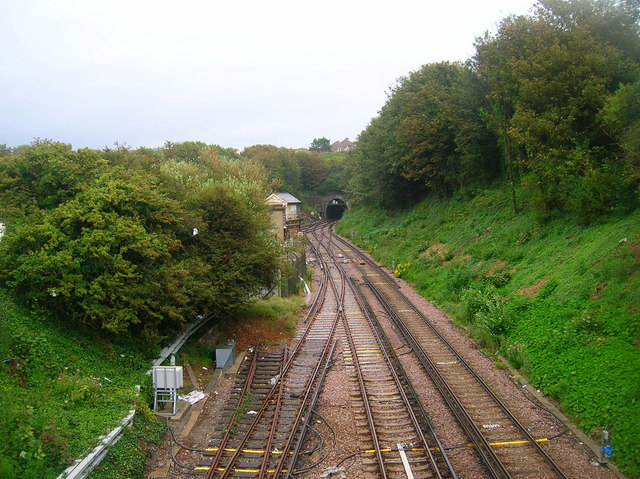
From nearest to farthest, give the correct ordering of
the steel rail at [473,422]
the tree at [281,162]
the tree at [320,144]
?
1. the steel rail at [473,422]
2. the tree at [281,162]
3. the tree at [320,144]

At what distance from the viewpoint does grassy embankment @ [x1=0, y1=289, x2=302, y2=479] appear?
7.08 m

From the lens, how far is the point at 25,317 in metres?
10.6

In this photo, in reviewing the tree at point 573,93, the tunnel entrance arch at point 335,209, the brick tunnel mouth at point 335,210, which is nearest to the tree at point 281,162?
the tunnel entrance arch at point 335,209

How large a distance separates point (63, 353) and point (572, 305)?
13519 mm

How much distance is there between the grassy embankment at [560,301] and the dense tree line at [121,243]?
28.2ft

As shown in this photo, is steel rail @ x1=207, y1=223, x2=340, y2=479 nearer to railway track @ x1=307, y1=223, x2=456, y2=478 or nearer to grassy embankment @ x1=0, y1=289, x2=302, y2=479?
railway track @ x1=307, y1=223, x2=456, y2=478

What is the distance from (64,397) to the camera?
9.01 meters

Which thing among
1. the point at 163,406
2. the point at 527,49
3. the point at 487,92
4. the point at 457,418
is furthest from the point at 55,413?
the point at 487,92

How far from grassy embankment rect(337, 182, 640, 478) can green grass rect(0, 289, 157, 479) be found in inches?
Result: 386

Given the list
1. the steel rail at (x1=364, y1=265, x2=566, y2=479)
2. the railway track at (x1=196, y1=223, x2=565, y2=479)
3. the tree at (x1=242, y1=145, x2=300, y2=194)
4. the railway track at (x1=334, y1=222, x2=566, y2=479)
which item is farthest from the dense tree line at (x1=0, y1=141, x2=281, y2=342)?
the tree at (x1=242, y1=145, x2=300, y2=194)

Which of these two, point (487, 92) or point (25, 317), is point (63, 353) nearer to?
point (25, 317)

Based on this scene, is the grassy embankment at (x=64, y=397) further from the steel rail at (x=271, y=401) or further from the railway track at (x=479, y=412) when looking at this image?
the railway track at (x=479, y=412)

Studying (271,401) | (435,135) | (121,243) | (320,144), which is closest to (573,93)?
(435,135)

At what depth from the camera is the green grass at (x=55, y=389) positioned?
23.1ft
